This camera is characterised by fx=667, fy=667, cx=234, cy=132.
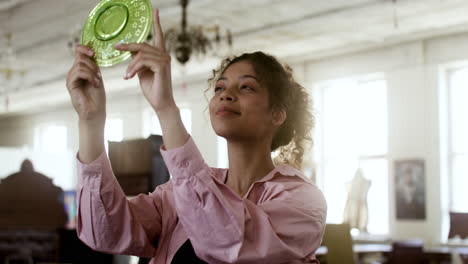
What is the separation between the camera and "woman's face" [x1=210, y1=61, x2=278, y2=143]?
1.80 m

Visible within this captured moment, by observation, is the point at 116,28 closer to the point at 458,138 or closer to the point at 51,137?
the point at 458,138

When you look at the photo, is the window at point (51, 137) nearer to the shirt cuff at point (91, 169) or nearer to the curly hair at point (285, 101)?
the curly hair at point (285, 101)

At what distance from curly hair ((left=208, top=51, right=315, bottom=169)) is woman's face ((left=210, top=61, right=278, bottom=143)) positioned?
0.11ft

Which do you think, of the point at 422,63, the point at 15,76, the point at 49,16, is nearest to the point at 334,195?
the point at 422,63

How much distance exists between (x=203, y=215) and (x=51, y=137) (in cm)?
2180

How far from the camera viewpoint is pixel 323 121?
1480cm

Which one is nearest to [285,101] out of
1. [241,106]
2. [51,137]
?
[241,106]

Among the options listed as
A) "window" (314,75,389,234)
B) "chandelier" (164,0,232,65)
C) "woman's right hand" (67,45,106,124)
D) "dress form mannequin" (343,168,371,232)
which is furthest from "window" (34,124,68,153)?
"woman's right hand" (67,45,106,124)

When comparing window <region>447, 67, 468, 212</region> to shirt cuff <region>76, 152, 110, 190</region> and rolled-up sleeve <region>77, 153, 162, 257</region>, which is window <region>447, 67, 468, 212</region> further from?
shirt cuff <region>76, 152, 110, 190</region>

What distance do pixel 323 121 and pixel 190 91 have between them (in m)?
3.87

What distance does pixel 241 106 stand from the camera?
1.84 meters

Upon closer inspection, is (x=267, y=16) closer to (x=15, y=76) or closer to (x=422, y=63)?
(x=422, y=63)

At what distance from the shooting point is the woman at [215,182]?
1.46 m

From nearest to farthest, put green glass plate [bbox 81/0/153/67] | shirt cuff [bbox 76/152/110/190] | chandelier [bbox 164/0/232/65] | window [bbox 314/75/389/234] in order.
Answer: green glass plate [bbox 81/0/153/67], shirt cuff [bbox 76/152/110/190], chandelier [bbox 164/0/232/65], window [bbox 314/75/389/234]
